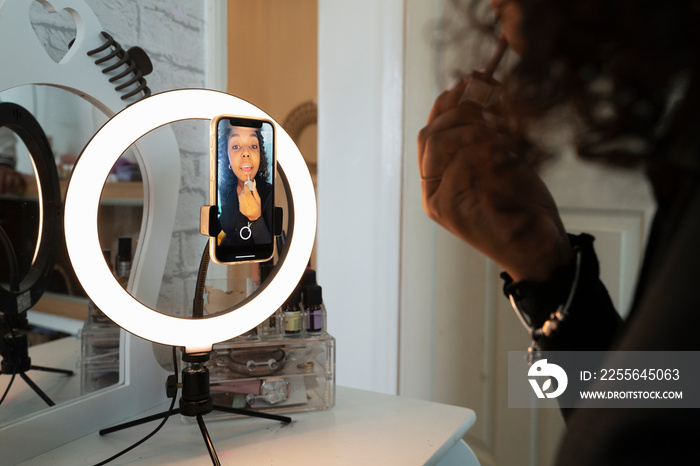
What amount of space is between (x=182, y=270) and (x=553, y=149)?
24.0 inches

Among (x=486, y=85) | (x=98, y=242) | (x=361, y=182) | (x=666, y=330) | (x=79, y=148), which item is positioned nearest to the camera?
(x=666, y=330)

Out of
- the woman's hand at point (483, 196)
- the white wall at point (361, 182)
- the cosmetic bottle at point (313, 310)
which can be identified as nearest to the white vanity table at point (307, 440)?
the cosmetic bottle at point (313, 310)

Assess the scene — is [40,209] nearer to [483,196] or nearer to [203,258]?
[203,258]

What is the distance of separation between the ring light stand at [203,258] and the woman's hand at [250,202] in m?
0.06

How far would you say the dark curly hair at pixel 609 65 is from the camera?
0.76 ft

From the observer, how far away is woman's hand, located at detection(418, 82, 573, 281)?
1.29 feet

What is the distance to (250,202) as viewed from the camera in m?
0.53

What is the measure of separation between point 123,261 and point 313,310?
243 millimetres

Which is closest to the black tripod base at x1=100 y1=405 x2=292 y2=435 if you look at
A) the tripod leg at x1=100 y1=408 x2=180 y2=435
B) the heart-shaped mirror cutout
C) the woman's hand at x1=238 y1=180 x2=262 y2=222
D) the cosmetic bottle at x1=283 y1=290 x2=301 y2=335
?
the tripod leg at x1=100 y1=408 x2=180 y2=435

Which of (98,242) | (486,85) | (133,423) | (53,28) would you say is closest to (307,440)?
(133,423)

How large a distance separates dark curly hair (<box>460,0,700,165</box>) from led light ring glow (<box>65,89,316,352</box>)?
350 mm

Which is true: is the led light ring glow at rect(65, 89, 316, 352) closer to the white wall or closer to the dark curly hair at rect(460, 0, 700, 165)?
the dark curly hair at rect(460, 0, 700, 165)

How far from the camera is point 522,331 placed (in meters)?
1.11

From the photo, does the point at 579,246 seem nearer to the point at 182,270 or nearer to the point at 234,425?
the point at 234,425
